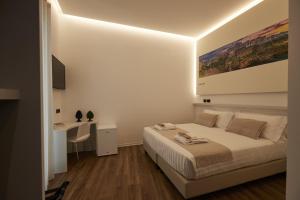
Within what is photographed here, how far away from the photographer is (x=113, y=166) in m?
2.73

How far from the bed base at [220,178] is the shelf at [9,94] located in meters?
1.79

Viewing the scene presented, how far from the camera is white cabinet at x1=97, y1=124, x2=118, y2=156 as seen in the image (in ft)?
10.5

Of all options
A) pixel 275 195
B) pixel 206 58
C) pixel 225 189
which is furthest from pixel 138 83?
pixel 275 195

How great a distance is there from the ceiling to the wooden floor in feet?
10.6

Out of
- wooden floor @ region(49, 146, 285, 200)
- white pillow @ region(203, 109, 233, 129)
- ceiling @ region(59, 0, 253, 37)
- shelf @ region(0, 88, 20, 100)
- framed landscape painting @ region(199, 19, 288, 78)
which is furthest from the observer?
white pillow @ region(203, 109, 233, 129)

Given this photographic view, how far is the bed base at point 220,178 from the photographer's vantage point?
1708mm

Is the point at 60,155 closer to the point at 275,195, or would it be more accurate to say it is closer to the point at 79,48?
the point at 79,48

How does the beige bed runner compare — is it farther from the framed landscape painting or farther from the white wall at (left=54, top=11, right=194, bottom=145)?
the white wall at (left=54, top=11, right=194, bottom=145)

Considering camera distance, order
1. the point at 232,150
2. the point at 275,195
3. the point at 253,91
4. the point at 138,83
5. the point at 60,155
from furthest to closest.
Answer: the point at 138,83 < the point at 253,91 < the point at 60,155 < the point at 232,150 < the point at 275,195

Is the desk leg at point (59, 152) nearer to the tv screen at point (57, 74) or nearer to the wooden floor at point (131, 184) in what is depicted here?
the wooden floor at point (131, 184)

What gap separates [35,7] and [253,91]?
3.44 meters

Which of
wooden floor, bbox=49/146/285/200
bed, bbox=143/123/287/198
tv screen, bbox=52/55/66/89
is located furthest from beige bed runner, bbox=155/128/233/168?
tv screen, bbox=52/55/66/89

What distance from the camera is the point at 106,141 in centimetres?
324

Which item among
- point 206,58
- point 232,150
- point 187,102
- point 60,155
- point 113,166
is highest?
point 206,58
